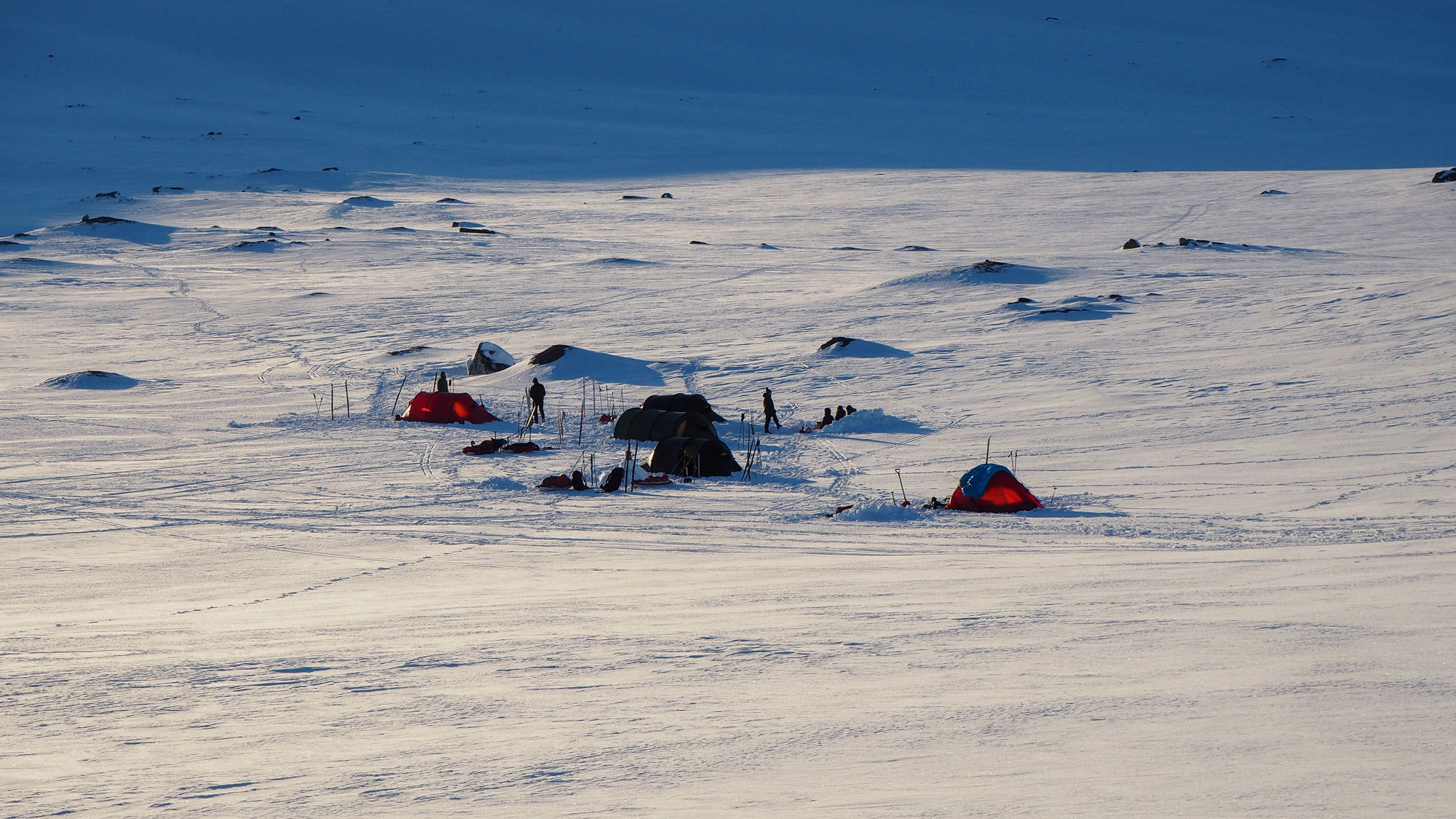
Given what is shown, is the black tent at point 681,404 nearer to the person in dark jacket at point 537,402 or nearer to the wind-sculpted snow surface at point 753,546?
the wind-sculpted snow surface at point 753,546

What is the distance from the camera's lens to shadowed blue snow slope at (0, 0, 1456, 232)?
64125 mm

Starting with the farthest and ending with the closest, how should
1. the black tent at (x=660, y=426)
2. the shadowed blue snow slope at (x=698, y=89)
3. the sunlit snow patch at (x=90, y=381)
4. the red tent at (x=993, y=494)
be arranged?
1. the shadowed blue snow slope at (x=698, y=89)
2. the sunlit snow patch at (x=90, y=381)
3. the black tent at (x=660, y=426)
4. the red tent at (x=993, y=494)

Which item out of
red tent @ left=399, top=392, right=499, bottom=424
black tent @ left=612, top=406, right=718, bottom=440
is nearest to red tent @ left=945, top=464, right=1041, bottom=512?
black tent @ left=612, top=406, right=718, bottom=440

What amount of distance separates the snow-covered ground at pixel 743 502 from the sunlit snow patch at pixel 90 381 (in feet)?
0.54

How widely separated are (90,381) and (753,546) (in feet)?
54.0

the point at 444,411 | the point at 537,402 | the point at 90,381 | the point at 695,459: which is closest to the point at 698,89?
the point at 90,381

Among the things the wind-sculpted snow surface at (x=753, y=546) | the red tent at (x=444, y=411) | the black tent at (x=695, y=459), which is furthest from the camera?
the red tent at (x=444, y=411)

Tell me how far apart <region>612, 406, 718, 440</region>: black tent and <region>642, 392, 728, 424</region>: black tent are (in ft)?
0.65

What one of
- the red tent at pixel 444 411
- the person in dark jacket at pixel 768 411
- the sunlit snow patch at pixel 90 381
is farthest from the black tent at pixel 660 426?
the sunlit snow patch at pixel 90 381

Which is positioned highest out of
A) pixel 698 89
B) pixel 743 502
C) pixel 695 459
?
pixel 698 89

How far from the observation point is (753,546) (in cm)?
1268

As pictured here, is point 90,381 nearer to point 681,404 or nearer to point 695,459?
point 681,404

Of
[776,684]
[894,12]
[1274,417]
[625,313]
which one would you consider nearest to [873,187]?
[625,313]

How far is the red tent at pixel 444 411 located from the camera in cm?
2098
